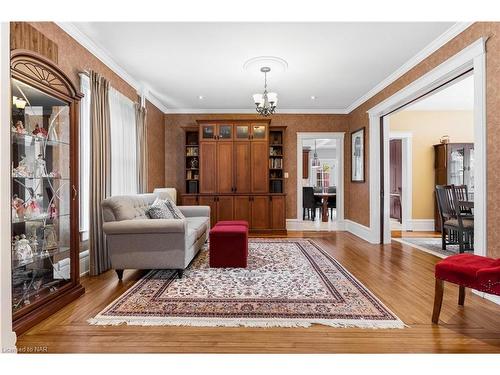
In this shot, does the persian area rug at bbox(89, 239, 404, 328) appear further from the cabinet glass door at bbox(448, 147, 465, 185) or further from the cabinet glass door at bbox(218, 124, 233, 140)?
the cabinet glass door at bbox(448, 147, 465, 185)

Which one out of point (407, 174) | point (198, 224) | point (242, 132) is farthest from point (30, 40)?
point (407, 174)

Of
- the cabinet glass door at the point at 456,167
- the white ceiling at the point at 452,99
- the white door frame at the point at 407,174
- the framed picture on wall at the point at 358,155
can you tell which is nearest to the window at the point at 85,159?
the framed picture on wall at the point at 358,155

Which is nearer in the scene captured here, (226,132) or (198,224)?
(198,224)

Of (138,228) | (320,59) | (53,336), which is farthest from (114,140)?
(320,59)

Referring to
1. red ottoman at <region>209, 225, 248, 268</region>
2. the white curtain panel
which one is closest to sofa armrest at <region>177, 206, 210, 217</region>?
the white curtain panel

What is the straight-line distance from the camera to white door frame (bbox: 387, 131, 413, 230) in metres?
6.59

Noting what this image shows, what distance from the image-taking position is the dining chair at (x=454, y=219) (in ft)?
13.8

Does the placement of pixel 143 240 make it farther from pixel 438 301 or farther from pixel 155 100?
pixel 155 100

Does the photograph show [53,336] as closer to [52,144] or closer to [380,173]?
[52,144]

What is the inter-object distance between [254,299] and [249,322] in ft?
1.34

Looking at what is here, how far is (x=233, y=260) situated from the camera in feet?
11.4

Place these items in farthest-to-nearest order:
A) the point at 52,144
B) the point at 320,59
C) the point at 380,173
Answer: the point at 380,173 < the point at 320,59 < the point at 52,144

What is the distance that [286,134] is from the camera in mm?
Answer: 6539

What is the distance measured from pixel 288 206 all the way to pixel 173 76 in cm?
368
